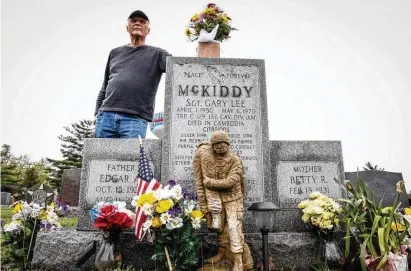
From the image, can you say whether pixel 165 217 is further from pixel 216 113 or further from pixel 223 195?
pixel 216 113

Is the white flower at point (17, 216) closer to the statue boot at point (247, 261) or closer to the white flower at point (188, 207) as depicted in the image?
the white flower at point (188, 207)

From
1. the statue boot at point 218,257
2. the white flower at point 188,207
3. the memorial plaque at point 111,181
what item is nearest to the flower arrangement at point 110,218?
the white flower at point 188,207

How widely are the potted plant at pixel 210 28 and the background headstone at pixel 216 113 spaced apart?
544mm

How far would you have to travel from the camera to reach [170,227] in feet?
10.8

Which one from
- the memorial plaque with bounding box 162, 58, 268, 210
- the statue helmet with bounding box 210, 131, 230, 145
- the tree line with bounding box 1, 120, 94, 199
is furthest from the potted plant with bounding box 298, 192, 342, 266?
the tree line with bounding box 1, 120, 94, 199

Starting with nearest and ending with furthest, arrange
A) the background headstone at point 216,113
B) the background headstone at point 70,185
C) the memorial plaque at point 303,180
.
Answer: the background headstone at point 216,113
the memorial plaque at point 303,180
the background headstone at point 70,185

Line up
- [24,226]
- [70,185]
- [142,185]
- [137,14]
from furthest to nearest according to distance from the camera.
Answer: [70,185]
[137,14]
[24,226]
[142,185]

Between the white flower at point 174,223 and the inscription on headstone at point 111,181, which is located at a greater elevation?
the inscription on headstone at point 111,181

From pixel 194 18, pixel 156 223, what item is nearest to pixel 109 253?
pixel 156 223

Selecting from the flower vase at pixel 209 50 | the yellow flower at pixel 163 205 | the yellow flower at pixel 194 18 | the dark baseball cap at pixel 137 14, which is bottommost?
the yellow flower at pixel 163 205

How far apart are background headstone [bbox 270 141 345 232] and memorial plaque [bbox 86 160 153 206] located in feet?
7.08

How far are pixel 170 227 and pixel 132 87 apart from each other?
257cm

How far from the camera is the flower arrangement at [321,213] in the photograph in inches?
157

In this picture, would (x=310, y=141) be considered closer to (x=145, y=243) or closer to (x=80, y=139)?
(x=145, y=243)
